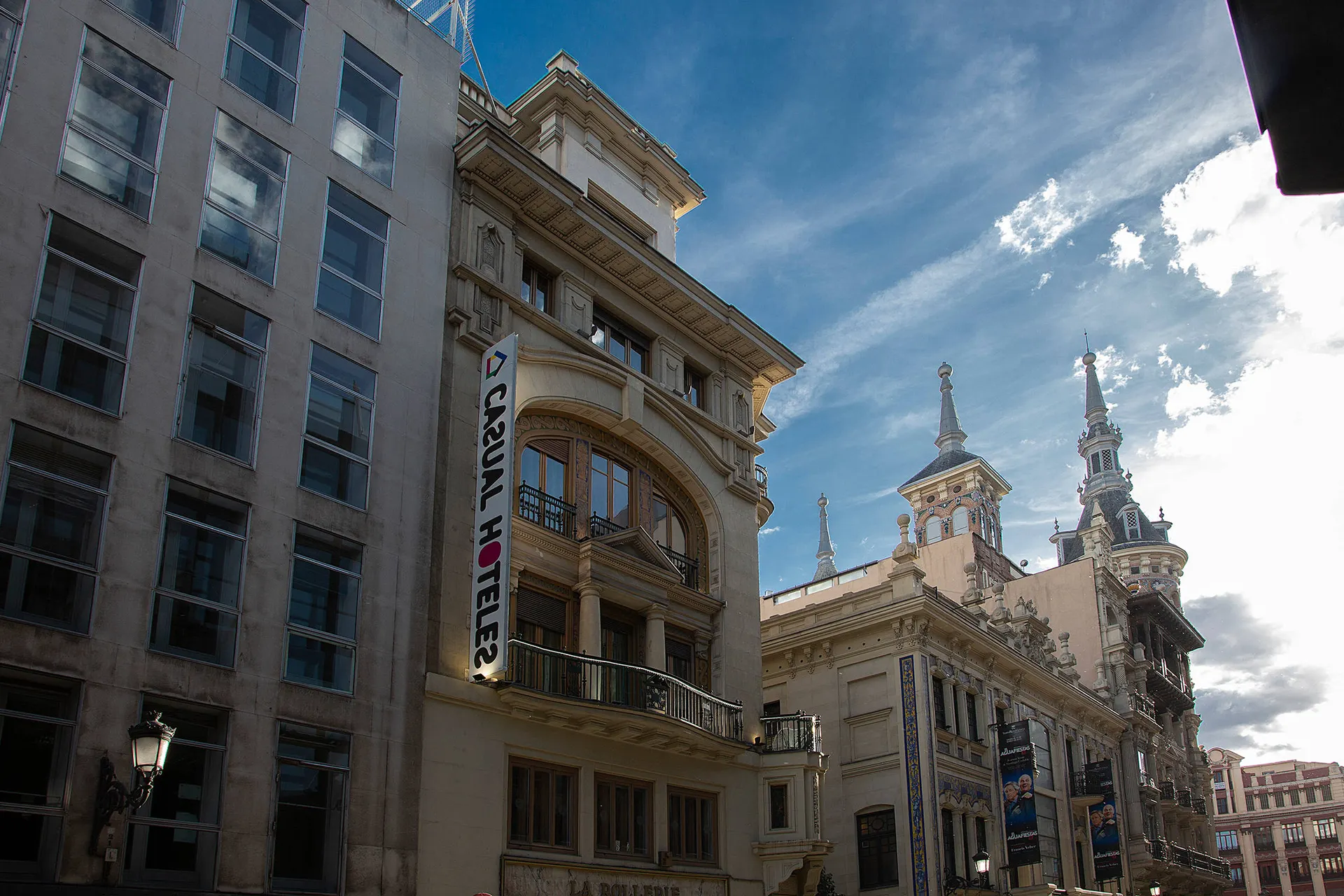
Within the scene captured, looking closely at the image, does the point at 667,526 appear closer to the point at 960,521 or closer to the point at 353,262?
the point at 353,262

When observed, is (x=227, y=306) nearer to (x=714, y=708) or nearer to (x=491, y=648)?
(x=491, y=648)

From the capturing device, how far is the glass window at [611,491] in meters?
28.2

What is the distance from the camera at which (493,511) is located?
2303cm

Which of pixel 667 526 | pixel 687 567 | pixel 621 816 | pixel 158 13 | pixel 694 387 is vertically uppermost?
pixel 158 13

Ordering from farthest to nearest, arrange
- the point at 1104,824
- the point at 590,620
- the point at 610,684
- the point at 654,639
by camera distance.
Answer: the point at 1104,824 → the point at 654,639 → the point at 590,620 → the point at 610,684

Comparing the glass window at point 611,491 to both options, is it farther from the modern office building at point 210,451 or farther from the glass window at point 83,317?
the glass window at point 83,317

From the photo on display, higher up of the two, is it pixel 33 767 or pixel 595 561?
pixel 595 561

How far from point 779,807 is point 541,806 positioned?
7236 mm

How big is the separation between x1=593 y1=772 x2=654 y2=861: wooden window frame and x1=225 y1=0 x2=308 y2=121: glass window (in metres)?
14.8

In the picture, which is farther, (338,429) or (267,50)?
(267,50)

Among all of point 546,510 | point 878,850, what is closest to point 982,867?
point 878,850

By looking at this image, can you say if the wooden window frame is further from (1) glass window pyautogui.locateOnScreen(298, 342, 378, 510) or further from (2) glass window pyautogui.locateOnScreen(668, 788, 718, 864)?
(1) glass window pyautogui.locateOnScreen(298, 342, 378, 510)

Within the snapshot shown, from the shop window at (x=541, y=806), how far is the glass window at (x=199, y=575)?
6.92m

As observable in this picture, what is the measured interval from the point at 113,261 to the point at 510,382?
7667 millimetres
